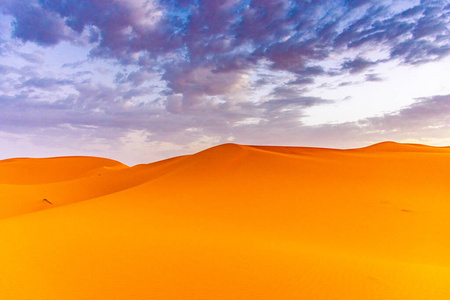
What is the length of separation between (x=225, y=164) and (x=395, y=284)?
13.3m

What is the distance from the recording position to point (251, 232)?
8.31 meters

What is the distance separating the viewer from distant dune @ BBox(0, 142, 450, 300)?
4668 millimetres

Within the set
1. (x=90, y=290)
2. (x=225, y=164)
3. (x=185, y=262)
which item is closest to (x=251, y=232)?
(x=185, y=262)

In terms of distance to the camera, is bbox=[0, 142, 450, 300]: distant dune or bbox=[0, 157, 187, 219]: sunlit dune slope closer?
bbox=[0, 142, 450, 300]: distant dune

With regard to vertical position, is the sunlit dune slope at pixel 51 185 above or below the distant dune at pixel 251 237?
above

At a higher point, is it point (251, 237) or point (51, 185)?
point (51, 185)

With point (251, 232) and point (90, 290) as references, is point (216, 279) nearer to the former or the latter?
point (90, 290)

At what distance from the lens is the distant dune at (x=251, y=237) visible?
4668mm

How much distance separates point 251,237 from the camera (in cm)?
775

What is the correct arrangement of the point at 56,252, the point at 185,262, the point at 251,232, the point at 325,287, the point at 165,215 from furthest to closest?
the point at 165,215, the point at 251,232, the point at 56,252, the point at 185,262, the point at 325,287

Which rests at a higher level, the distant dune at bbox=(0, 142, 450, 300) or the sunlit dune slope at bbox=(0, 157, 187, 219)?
the sunlit dune slope at bbox=(0, 157, 187, 219)

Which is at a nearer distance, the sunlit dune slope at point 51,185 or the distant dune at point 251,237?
the distant dune at point 251,237

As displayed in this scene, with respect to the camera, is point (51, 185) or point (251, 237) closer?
point (251, 237)

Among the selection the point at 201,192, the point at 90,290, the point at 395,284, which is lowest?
the point at 395,284
